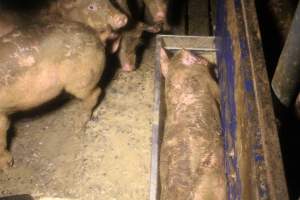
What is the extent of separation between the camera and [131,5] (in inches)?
149

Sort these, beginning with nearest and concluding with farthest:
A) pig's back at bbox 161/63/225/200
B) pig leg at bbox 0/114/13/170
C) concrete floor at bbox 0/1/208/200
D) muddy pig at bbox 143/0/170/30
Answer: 1. pig's back at bbox 161/63/225/200
2. pig leg at bbox 0/114/13/170
3. concrete floor at bbox 0/1/208/200
4. muddy pig at bbox 143/0/170/30

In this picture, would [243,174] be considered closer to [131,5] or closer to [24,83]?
[24,83]

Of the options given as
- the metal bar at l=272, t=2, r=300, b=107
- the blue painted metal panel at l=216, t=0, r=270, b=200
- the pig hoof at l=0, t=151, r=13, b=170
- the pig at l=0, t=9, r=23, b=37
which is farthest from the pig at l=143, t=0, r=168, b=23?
the pig hoof at l=0, t=151, r=13, b=170

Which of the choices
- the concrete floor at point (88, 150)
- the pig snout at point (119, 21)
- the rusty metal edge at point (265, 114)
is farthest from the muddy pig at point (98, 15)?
the rusty metal edge at point (265, 114)

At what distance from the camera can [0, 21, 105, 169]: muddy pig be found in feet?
8.41

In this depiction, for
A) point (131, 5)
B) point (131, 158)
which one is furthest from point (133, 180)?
point (131, 5)

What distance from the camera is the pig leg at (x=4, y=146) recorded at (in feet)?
8.91

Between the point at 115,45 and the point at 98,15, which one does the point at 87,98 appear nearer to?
the point at 115,45

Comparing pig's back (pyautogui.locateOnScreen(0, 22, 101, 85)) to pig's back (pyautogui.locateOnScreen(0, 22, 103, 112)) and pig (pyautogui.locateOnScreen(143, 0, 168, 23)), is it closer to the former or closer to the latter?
pig's back (pyautogui.locateOnScreen(0, 22, 103, 112))

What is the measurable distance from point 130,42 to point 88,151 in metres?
1.11

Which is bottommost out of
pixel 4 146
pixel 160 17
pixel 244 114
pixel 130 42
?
pixel 4 146

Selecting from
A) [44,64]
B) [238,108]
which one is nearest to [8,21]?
[44,64]

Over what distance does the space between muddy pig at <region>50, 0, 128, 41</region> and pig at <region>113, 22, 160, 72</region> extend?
0.85 feet

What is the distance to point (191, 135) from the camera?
2391 millimetres
